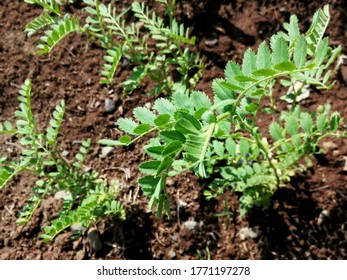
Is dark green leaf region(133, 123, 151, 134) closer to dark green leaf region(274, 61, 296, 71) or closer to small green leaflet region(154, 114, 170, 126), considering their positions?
small green leaflet region(154, 114, 170, 126)

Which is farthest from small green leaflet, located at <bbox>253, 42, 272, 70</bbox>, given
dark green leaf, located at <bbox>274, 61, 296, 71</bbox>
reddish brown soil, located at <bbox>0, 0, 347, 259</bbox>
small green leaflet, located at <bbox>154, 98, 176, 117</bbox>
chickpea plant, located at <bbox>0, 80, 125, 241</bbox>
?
reddish brown soil, located at <bbox>0, 0, 347, 259</bbox>

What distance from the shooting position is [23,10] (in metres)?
2.59

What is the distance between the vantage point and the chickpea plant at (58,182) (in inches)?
71.2

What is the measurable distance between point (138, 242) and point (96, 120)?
648 millimetres

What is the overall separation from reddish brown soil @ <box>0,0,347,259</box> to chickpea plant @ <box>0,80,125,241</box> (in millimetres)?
153

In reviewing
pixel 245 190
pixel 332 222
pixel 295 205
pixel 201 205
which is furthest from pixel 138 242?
pixel 332 222

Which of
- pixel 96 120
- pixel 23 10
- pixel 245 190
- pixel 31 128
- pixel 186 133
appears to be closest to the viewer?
pixel 186 133

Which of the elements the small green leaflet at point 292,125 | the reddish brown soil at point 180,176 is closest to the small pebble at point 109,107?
the reddish brown soil at point 180,176

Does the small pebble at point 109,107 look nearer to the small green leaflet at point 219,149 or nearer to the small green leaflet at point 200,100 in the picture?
the small green leaflet at point 219,149

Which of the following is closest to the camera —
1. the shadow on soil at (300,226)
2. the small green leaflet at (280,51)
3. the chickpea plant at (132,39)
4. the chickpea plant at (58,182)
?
the small green leaflet at (280,51)

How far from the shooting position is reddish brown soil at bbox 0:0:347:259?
212cm

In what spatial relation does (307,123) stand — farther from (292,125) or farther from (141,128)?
(141,128)

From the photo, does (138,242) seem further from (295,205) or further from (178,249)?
(295,205)

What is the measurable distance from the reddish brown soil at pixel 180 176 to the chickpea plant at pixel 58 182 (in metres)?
0.15
